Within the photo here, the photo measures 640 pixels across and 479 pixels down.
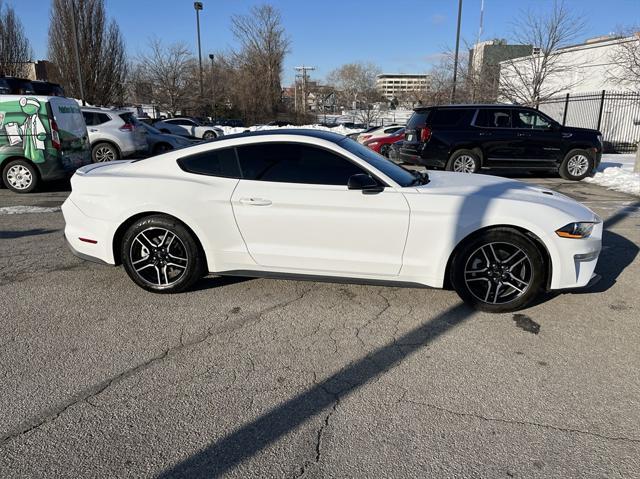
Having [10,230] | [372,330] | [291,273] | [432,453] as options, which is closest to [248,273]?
[291,273]

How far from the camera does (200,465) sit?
221 cm

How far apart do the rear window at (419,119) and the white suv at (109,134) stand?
24.4ft

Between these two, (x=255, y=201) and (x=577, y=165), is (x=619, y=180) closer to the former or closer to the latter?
(x=577, y=165)

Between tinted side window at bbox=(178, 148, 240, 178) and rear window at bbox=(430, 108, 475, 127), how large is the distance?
7.81 m

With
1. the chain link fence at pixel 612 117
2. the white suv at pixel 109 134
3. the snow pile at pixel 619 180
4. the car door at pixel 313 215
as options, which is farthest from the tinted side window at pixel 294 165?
the chain link fence at pixel 612 117

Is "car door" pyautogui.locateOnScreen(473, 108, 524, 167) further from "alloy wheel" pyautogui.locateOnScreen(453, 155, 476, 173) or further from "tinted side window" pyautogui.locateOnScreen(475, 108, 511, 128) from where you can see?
"alloy wheel" pyautogui.locateOnScreen(453, 155, 476, 173)

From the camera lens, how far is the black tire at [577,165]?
1127 cm

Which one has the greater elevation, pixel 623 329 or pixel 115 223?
pixel 115 223

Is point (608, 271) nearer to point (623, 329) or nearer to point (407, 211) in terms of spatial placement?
point (623, 329)

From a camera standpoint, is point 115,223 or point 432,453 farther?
point 115,223

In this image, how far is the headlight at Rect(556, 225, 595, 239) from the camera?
12.0 feet

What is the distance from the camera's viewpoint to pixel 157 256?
4.15 m

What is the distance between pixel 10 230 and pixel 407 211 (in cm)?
572

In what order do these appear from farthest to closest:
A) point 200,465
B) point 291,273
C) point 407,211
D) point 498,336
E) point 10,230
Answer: point 10,230
point 291,273
point 407,211
point 498,336
point 200,465
